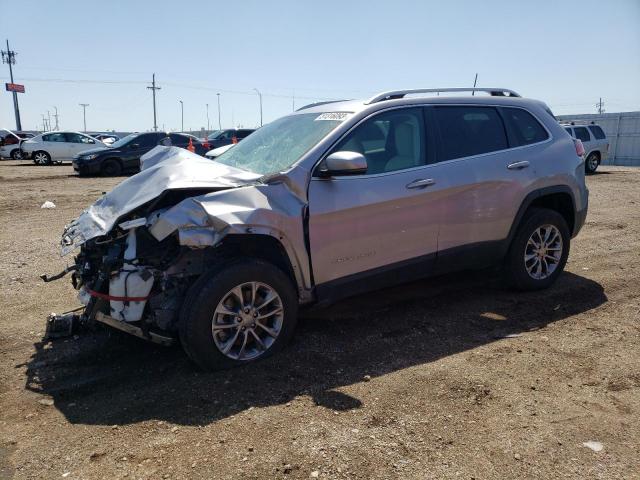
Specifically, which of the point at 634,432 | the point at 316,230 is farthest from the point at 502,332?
the point at 316,230

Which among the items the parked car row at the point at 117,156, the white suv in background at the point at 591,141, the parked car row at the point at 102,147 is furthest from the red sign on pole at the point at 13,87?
the white suv in background at the point at 591,141

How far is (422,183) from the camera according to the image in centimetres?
416

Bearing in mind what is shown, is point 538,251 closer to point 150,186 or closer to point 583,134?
point 150,186

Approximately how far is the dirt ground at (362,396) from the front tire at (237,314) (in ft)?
0.49

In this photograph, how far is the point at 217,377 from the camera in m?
3.50

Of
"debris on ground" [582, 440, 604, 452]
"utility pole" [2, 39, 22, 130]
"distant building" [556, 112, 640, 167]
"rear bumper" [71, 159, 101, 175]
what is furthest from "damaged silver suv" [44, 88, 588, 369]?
"utility pole" [2, 39, 22, 130]

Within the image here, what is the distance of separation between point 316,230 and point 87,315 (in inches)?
69.2

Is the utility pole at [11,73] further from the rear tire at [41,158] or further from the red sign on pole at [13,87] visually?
the rear tire at [41,158]

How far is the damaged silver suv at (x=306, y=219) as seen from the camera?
346 centimetres

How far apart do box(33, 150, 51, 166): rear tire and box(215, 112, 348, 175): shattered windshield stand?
71.9 ft

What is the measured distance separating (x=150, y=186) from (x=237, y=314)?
1153 mm

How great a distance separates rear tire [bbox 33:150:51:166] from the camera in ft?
76.0

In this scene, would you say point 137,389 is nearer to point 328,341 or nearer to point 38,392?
point 38,392

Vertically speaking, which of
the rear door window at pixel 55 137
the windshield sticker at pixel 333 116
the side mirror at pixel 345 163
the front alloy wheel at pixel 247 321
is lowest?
the front alloy wheel at pixel 247 321
